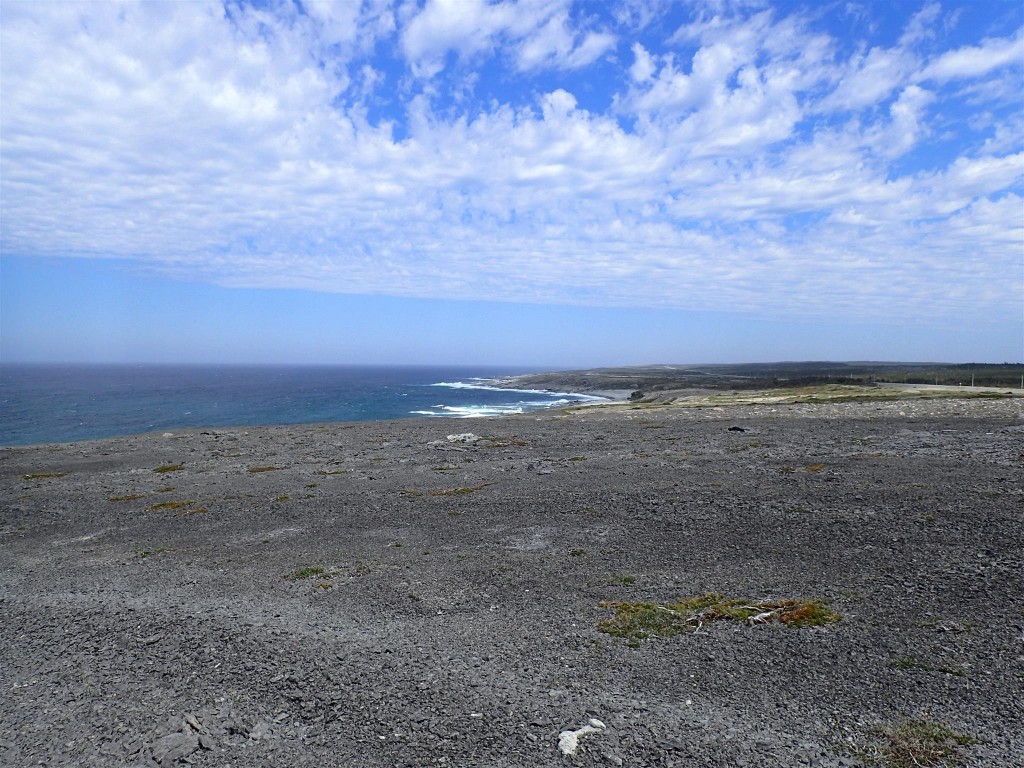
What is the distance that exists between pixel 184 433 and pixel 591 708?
46.7 metres

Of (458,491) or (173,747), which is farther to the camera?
(458,491)

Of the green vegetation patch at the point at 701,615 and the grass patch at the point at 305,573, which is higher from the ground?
the green vegetation patch at the point at 701,615

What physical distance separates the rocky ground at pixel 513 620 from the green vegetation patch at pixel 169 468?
5.51 m

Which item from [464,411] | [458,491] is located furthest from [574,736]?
[464,411]

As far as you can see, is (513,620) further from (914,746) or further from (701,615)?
(914,746)

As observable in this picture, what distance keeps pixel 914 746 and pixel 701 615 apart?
3673 mm

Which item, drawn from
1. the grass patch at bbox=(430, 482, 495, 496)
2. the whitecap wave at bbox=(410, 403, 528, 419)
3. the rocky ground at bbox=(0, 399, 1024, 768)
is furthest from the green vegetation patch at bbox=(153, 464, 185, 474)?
the whitecap wave at bbox=(410, 403, 528, 419)

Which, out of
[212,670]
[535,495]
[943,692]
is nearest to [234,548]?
[212,670]

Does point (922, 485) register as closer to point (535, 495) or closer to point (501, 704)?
point (535, 495)

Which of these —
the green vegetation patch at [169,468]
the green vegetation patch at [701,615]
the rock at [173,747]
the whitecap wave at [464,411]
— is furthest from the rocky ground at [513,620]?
the whitecap wave at [464,411]

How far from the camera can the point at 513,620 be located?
10016 mm

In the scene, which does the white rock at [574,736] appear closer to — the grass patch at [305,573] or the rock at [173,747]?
the rock at [173,747]

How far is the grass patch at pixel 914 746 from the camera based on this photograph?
6164mm

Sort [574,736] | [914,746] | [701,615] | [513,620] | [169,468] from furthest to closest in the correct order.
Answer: [169,468] < [513,620] < [701,615] < [574,736] < [914,746]
